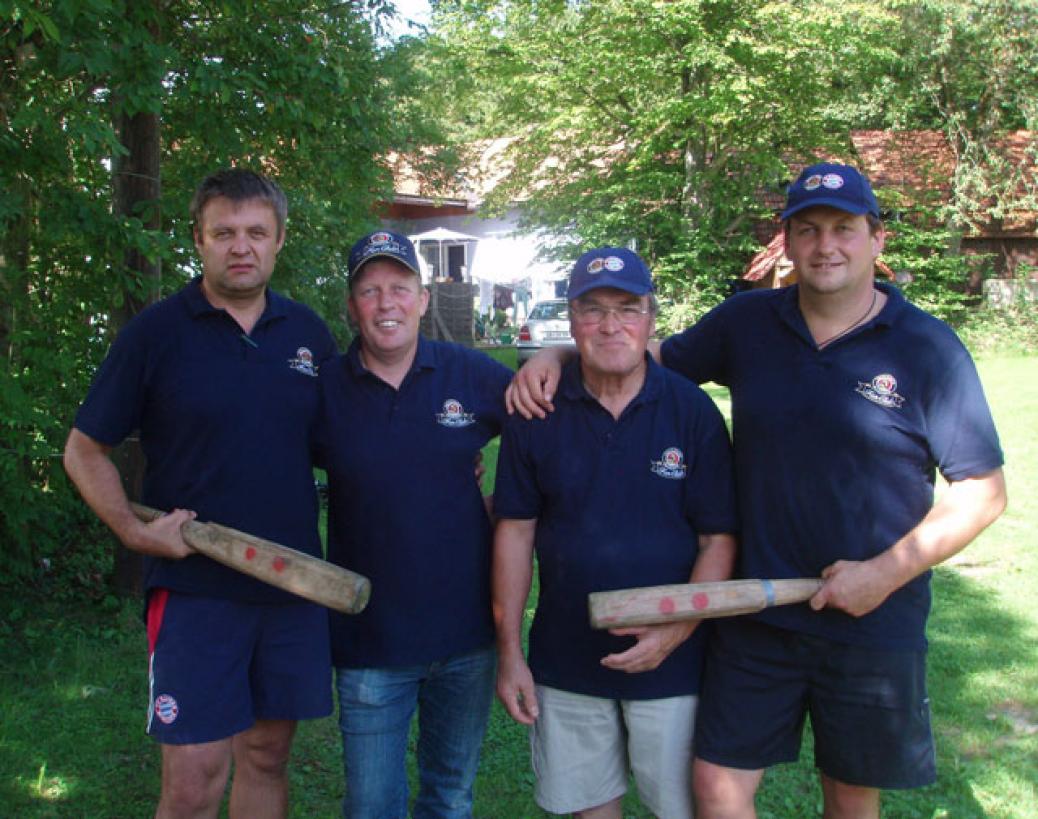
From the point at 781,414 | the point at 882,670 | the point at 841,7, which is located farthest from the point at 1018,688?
the point at 841,7

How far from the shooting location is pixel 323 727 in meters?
4.49

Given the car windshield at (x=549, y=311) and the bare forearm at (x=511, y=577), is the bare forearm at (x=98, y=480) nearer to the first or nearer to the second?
the bare forearm at (x=511, y=577)

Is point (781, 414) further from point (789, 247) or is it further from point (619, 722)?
point (619, 722)

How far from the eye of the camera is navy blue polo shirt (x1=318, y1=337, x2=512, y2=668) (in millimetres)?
2760

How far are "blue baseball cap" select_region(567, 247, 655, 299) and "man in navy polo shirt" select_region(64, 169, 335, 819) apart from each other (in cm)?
88

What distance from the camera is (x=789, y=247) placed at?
9.02ft

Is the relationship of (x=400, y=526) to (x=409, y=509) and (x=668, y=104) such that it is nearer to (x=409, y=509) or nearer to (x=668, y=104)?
(x=409, y=509)

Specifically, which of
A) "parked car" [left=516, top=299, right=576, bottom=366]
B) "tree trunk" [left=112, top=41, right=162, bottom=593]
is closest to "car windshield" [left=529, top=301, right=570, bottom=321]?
"parked car" [left=516, top=299, right=576, bottom=366]

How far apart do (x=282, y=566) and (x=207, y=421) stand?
0.51 meters

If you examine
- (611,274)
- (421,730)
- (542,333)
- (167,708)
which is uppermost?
(542,333)

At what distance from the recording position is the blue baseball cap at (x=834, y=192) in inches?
102

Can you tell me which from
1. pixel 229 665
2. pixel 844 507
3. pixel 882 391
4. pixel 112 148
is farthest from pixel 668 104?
pixel 229 665

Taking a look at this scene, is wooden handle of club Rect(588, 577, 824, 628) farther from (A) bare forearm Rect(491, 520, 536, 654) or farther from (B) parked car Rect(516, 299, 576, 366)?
(B) parked car Rect(516, 299, 576, 366)

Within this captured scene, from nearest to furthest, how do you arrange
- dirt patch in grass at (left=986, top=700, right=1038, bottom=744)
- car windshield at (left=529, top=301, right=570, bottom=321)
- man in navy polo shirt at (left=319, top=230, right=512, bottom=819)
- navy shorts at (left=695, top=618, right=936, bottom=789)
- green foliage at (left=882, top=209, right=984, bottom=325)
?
navy shorts at (left=695, top=618, right=936, bottom=789)
man in navy polo shirt at (left=319, top=230, right=512, bottom=819)
dirt patch in grass at (left=986, top=700, right=1038, bottom=744)
car windshield at (left=529, top=301, right=570, bottom=321)
green foliage at (left=882, top=209, right=984, bottom=325)
